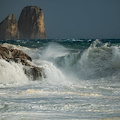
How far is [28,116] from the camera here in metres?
5.05

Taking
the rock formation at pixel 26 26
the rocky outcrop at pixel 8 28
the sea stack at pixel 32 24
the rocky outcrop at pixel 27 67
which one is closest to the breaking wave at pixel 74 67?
the rocky outcrop at pixel 27 67

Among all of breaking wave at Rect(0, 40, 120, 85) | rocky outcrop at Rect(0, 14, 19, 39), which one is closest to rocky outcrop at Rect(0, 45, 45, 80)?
breaking wave at Rect(0, 40, 120, 85)

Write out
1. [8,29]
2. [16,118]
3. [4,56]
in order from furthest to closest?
[8,29] → [4,56] → [16,118]

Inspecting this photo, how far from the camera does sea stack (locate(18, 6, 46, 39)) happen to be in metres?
108

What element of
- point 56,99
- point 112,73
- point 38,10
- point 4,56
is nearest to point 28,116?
point 56,99

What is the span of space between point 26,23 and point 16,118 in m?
110

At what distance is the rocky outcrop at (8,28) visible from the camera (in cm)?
10075

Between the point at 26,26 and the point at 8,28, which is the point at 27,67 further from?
the point at 26,26

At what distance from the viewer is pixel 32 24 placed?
364 feet

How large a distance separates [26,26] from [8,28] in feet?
44.5

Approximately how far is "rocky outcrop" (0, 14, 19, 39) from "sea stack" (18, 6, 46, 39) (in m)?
8.28

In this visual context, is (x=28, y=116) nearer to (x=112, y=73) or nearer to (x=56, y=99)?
(x=56, y=99)

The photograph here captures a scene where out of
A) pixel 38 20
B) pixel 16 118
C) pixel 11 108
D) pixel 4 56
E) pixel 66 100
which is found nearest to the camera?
pixel 16 118

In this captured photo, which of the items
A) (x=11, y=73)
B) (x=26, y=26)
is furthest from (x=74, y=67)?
(x=26, y=26)
